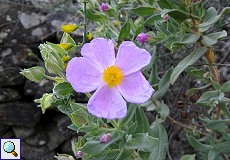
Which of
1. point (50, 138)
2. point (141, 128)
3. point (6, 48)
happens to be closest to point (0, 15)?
point (6, 48)

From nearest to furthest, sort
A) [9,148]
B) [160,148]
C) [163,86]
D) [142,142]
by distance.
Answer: [142,142]
[160,148]
[163,86]
[9,148]

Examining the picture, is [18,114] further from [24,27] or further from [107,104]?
[107,104]

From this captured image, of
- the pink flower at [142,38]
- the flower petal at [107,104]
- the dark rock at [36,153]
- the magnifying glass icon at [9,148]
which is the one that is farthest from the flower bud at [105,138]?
the dark rock at [36,153]

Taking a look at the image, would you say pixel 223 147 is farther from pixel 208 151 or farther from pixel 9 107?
pixel 9 107

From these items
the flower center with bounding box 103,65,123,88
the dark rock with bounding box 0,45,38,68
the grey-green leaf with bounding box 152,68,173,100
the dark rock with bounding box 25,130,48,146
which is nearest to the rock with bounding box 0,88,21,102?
the dark rock with bounding box 0,45,38,68

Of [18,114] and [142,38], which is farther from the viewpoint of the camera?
[18,114]

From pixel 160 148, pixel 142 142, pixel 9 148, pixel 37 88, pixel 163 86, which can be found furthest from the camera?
pixel 37 88

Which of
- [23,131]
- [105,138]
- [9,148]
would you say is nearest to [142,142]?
[105,138]
